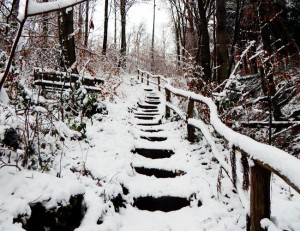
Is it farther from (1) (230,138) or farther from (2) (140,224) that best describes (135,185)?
(1) (230,138)

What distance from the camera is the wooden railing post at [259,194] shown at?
2549mm

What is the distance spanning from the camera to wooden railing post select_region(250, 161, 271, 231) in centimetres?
255

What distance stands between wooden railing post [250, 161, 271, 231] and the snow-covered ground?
0.56 ft

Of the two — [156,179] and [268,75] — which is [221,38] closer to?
[268,75]

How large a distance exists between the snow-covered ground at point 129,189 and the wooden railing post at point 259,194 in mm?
170

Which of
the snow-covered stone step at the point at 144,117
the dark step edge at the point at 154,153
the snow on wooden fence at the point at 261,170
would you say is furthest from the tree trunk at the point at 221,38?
the snow on wooden fence at the point at 261,170

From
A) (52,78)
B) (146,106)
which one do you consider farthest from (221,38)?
(146,106)

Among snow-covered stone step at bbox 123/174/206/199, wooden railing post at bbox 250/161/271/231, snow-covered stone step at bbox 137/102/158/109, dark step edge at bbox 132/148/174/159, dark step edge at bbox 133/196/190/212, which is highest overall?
snow-covered stone step at bbox 137/102/158/109

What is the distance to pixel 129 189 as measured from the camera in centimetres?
476

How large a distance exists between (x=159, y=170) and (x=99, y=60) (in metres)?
11.6

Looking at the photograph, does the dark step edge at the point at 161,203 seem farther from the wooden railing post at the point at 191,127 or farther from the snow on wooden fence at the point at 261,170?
the wooden railing post at the point at 191,127

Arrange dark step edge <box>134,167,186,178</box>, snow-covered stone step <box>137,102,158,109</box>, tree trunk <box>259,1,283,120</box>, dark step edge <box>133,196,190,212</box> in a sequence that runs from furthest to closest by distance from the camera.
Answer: snow-covered stone step <box>137,102,158,109</box>
tree trunk <box>259,1,283,120</box>
dark step edge <box>134,167,186,178</box>
dark step edge <box>133,196,190,212</box>

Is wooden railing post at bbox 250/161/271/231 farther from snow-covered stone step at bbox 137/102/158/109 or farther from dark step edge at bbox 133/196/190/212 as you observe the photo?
snow-covered stone step at bbox 137/102/158/109

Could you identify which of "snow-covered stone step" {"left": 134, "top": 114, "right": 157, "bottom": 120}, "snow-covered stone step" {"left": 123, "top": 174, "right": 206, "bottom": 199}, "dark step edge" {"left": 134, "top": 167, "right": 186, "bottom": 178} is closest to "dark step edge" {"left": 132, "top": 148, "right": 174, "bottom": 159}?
"dark step edge" {"left": 134, "top": 167, "right": 186, "bottom": 178}
